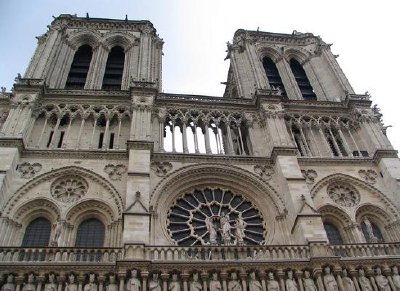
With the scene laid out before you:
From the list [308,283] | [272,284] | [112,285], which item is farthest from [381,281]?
[112,285]

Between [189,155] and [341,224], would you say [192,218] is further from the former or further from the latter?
[341,224]

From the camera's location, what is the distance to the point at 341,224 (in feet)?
59.4

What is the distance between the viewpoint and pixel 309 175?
19156 millimetres

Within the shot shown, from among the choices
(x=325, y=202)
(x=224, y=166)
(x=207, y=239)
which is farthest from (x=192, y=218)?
(x=325, y=202)

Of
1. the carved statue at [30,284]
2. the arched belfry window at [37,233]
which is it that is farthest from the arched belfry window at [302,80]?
the carved statue at [30,284]

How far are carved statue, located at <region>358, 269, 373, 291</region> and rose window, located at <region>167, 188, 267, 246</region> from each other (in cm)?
396

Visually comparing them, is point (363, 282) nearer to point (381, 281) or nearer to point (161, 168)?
point (381, 281)

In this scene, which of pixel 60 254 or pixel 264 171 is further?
pixel 264 171

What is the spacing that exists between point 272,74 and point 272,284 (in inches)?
641

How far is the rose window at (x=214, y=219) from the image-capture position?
1666cm

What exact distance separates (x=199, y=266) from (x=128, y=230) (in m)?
2.69

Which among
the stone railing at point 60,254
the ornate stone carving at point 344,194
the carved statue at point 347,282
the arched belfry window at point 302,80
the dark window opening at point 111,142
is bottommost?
the carved statue at point 347,282

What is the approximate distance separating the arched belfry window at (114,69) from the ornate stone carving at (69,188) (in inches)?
291

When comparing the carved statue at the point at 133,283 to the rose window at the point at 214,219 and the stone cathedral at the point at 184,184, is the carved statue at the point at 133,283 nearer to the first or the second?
the stone cathedral at the point at 184,184
